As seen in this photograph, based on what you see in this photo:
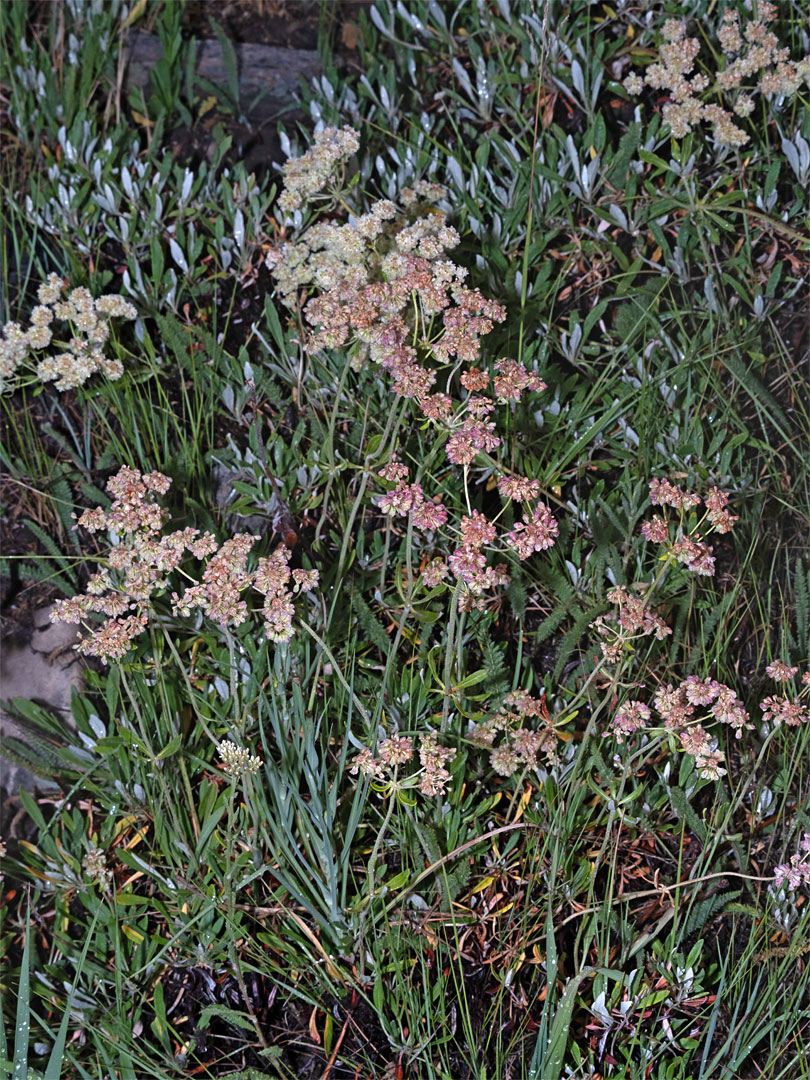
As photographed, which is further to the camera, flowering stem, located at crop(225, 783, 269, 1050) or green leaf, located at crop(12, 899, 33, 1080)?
flowering stem, located at crop(225, 783, 269, 1050)

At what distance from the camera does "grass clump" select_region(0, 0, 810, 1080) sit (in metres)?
2.05

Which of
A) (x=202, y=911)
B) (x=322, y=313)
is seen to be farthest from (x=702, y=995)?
(x=322, y=313)

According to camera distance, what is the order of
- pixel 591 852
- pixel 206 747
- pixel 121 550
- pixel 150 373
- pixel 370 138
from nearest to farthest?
pixel 121 550, pixel 591 852, pixel 206 747, pixel 150 373, pixel 370 138

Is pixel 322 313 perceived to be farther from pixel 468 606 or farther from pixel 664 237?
pixel 664 237

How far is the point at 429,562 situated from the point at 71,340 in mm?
1158

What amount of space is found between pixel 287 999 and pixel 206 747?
0.61 metres

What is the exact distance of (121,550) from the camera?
2027mm

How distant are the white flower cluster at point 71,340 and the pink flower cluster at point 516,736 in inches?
55.2

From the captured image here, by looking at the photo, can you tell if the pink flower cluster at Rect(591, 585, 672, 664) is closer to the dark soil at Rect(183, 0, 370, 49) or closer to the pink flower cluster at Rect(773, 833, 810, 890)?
the pink flower cluster at Rect(773, 833, 810, 890)

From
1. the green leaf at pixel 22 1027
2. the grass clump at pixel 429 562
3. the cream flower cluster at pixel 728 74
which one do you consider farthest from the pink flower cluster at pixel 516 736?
the cream flower cluster at pixel 728 74

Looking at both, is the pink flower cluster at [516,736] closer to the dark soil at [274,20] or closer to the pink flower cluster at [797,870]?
the pink flower cluster at [797,870]

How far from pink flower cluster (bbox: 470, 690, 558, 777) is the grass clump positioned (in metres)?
0.02

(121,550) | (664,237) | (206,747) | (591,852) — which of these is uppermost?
(664,237)

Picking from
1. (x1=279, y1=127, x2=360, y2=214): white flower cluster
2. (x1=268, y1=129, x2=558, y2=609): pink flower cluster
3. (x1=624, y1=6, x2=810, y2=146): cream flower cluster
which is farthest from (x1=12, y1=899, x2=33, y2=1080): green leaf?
(x1=624, y1=6, x2=810, y2=146): cream flower cluster
